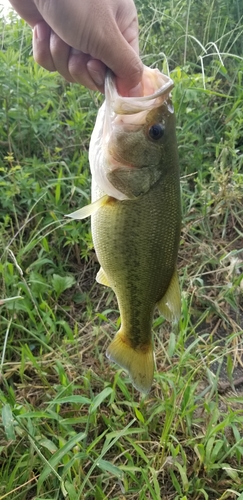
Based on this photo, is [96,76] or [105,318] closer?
[96,76]

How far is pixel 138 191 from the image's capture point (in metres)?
1.61

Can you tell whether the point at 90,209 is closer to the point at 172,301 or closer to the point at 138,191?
the point at 138,191

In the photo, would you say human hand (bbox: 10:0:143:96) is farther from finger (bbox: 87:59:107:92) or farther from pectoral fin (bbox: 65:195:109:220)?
pectoral fin (bbox: 65:195:109:220)

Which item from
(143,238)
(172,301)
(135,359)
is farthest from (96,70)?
(135,359)

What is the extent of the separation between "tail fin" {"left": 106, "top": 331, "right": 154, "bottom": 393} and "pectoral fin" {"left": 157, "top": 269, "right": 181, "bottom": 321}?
0.59ft

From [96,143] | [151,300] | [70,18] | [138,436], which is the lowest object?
[138,436]

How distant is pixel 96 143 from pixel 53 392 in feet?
3.95

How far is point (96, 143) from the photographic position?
1686 mm

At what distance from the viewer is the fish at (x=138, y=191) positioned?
1.59 meters

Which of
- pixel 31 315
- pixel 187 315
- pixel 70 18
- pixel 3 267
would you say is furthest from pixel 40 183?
pixel 70 18

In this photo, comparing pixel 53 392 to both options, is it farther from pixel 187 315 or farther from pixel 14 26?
pixel 14 26

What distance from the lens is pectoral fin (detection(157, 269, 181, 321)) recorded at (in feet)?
5.60

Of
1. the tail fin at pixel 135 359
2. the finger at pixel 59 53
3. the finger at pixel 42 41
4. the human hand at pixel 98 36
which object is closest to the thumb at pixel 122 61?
the human hand at pixel 98 36

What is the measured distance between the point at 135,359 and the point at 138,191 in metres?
0.63
